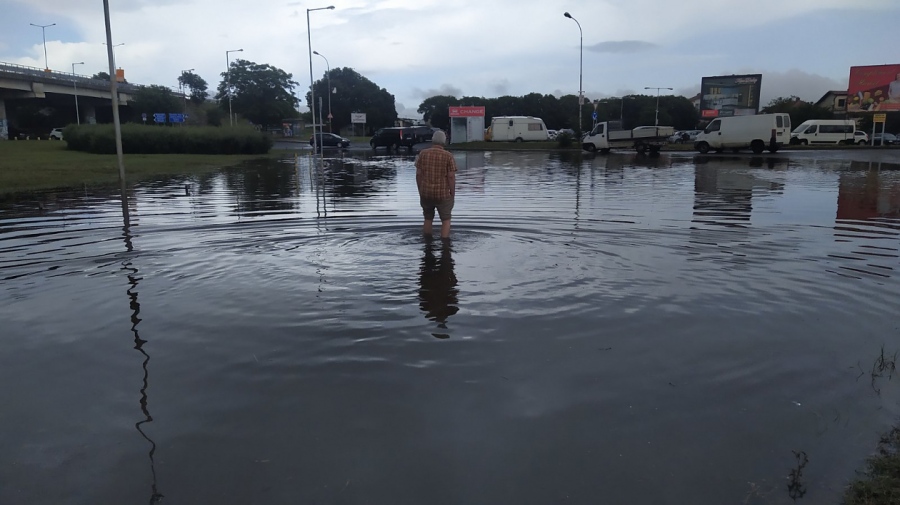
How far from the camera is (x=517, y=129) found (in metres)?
59.8

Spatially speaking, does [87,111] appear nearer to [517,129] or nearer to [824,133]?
[517,129]

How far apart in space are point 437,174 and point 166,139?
39044 millimetres

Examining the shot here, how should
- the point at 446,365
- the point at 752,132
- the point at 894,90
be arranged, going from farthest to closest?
the point at 894,90, the point at 752,132, the point at 446,365

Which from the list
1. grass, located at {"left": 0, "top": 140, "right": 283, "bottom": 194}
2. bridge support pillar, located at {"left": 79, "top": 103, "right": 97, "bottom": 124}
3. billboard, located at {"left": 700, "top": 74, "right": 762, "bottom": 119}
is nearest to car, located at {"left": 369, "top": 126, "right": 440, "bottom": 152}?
grass, located at {"left": 0, "top": 140, "right": 283, "bottom": 194}

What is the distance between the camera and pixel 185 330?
5.79 m

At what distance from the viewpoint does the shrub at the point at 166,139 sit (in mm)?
40781

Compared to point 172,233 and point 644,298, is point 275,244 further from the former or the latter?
point 644,298

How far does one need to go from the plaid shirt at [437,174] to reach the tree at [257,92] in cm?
9628

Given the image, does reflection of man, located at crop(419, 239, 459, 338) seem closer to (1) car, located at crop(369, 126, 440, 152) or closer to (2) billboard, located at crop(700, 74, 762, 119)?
(1) car, located at crop(369, 126, 440, 152)

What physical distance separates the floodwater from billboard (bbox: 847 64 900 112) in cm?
5612

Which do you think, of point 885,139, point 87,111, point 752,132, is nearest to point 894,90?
point 885,139

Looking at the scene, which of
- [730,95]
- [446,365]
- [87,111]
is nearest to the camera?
[446,365]

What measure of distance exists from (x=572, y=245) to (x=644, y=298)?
2.91 meters

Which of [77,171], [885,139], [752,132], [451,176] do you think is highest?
[752,132]
